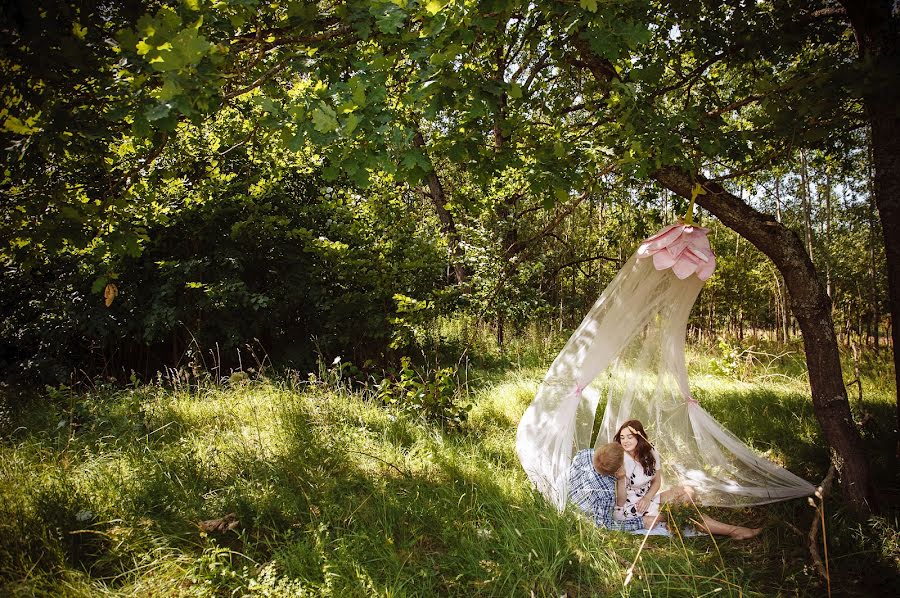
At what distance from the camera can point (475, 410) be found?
16.7ft

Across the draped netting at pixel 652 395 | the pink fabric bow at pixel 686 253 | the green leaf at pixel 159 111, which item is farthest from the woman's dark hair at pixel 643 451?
the green leaf at pixel 159 111

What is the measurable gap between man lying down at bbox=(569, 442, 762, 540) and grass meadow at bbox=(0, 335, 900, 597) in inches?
4.8

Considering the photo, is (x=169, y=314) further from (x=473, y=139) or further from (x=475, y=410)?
(x=473, y=139)

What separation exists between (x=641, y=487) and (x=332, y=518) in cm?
209

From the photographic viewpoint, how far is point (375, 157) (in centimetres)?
213

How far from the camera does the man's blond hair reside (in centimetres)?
351

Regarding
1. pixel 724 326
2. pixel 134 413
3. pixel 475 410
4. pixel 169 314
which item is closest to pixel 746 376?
pixel 475 410

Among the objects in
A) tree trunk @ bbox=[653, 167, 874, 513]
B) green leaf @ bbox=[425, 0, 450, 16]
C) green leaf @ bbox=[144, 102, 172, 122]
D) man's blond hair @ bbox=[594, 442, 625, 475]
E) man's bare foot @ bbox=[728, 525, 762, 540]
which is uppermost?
green leaf @ bbox=[425, 0, 450, 16]

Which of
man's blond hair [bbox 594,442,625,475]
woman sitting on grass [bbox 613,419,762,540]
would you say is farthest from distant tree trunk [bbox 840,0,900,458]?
man's blond hair [bbox 594,442,625,475]

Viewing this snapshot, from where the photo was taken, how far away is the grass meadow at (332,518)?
8.07ft

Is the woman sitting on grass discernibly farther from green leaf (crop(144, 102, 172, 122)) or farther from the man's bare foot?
green leaf (crop(144, 102, 172, 122))

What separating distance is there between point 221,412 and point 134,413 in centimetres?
70

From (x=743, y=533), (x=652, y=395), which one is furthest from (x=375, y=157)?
(x=743, y=533)

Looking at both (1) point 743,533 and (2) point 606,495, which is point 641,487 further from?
(1) point 743,533
